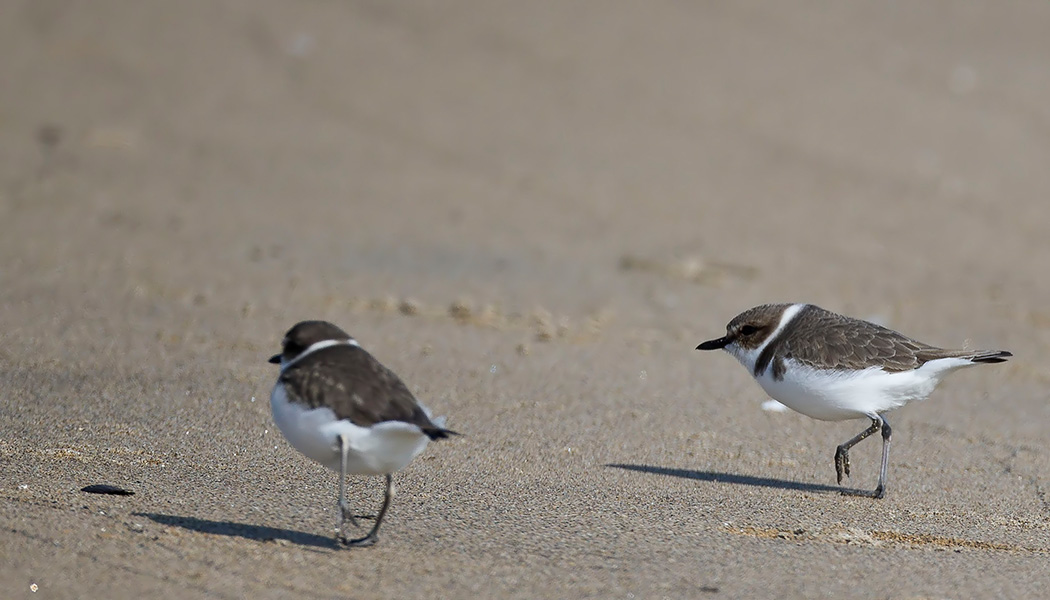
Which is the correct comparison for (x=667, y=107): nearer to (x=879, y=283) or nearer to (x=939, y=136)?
(x=939, y=136)

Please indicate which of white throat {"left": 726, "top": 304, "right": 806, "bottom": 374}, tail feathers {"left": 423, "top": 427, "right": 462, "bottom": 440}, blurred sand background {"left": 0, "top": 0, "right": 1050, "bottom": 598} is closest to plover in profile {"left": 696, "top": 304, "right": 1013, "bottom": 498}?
white throat {"left": 726, "top": 304, "right": 806, "bottom": 374}

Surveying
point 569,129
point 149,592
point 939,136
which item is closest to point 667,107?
point 569,129

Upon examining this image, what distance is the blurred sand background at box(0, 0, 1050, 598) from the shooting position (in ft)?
14.3

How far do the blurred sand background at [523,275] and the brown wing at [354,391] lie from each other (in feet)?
1.58

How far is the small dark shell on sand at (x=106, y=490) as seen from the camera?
457 cm

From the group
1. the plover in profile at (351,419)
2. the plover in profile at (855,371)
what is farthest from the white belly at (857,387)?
the plover in profile at (351,419)

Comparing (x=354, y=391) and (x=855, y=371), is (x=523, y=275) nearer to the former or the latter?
(x=855, y=371)

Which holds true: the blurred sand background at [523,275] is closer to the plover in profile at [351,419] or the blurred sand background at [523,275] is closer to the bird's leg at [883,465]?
the bird's leg at [883,465]

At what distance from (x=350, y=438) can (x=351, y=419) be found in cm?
6

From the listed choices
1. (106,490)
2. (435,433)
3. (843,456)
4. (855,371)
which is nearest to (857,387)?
(855,371)

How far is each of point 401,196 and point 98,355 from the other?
438 centimetres

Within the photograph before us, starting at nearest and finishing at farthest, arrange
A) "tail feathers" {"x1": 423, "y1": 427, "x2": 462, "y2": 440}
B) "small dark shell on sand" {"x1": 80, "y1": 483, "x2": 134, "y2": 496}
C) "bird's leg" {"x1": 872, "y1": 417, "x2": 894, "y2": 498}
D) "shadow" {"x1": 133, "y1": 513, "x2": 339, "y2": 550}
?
"tail feathers" {"x1": 423, "y1": 427, "x2": 462, "y2": 440} < "shadow" {"x1": 133, "y1": 513, "x2": 339, "y2": 550} < "small dark shell on sand" {"x1": 80, "y1": 483, "x2": 134, "y2": 496} < "bird's leg" {"x1": 872, "y1": 417, "x2": 894, "y2": 498}

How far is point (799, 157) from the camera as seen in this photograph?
38.3ft

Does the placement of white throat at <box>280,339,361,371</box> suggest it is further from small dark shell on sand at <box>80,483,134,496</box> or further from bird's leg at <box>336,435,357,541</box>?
small dark shell on sand at <box>80,483,134,496</box>
